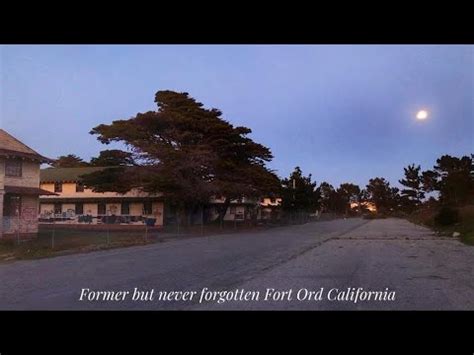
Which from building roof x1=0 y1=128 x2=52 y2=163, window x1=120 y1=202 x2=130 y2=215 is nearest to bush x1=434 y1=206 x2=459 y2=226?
window x1=120 y1=202 x2=130 y2=215

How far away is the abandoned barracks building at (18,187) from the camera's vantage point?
27562 mm

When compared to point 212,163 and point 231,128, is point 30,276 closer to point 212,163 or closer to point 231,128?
point 212,163

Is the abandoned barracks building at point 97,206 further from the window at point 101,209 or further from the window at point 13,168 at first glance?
the window at point 13,168

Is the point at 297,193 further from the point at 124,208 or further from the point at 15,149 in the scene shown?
the point at 15,149

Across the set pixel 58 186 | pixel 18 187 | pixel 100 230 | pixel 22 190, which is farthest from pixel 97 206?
pixel 22 190

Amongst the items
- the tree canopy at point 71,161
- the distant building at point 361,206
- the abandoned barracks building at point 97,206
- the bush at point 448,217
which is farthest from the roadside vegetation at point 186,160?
the distant building at point 361,206

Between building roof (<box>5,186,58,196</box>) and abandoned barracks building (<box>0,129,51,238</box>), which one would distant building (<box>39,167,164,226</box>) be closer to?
abandoned barracks building (<box>0,129,51,238</box>)

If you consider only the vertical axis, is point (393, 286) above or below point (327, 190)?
below

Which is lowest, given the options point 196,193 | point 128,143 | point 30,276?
point 30,276

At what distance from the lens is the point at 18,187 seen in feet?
93.6
